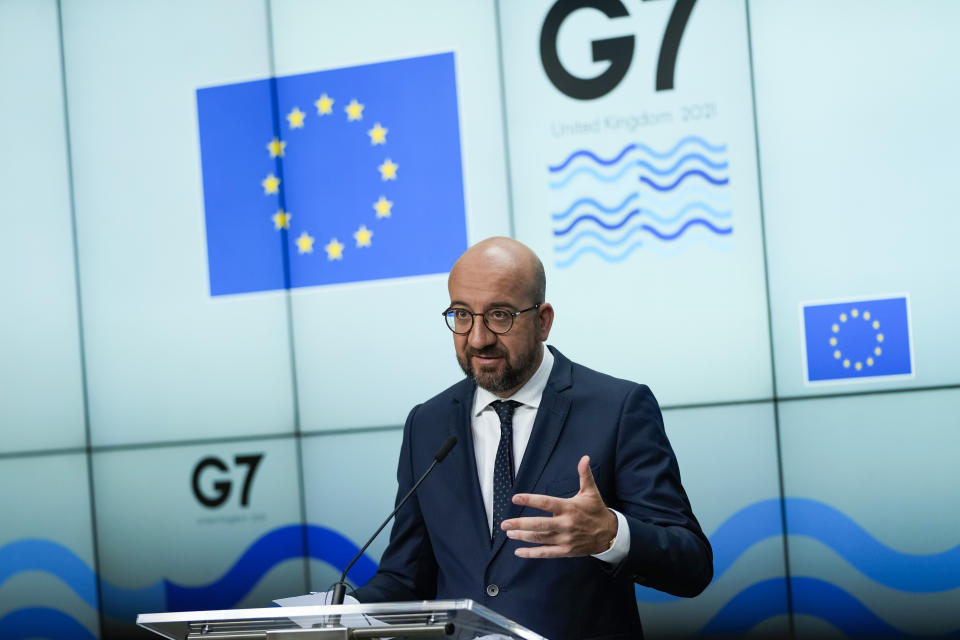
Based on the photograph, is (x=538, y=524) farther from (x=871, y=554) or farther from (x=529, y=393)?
(x=871, y=554)

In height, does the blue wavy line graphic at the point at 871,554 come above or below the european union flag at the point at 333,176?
below

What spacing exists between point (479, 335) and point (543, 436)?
0.83 feet

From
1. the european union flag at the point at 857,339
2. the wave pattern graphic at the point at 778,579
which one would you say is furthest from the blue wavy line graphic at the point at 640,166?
the european union flag at the point at 857,339

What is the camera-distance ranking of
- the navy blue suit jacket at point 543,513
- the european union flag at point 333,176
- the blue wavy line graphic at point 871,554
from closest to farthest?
the navy blue suit jacket at point 543,513 < the blue wavy line graphic at point 871,554 < the european union flag at point 333,176

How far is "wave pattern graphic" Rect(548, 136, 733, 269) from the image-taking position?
3816mm

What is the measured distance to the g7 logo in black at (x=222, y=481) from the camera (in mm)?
4215

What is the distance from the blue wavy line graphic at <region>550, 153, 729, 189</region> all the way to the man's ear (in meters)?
1.98

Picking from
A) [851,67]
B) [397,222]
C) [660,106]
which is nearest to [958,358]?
[851,67]

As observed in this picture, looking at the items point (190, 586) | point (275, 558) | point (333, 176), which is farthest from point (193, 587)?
point (333, 176)

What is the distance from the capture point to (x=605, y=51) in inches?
154

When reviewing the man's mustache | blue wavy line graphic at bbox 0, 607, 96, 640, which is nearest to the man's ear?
the man's mustache

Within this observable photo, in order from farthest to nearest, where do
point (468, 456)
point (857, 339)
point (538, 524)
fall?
point (857, 339) < point (468, 456) < point (538, 524)

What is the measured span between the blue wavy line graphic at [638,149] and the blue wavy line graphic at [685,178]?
10 centimetres

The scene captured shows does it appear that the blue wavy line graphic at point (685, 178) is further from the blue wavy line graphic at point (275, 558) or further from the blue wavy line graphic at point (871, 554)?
the blue wavy line graphic at point (275, 558)
